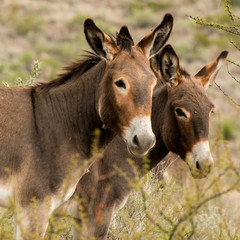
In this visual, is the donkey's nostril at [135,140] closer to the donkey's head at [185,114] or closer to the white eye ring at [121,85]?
the white eye ring at [121,85]

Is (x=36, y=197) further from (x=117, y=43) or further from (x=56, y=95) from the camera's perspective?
(x=117, y=43)

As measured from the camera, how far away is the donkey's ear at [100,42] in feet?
17.1

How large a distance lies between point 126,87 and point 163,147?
1358 mm

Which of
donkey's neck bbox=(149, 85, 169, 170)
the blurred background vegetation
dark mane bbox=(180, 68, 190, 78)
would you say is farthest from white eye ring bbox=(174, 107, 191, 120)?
the blurred background vegetation

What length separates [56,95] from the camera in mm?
5531

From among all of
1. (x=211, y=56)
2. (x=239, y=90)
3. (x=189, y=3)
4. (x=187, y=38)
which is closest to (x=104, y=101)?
(x=239, y=90)

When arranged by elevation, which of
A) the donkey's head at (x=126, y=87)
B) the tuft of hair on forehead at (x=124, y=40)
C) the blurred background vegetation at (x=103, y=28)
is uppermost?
the tuft of hair on forehead at (x=124, y=40)

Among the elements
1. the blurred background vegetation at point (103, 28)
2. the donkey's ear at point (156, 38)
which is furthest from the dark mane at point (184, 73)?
the blurred background vegetation at point (103, 28)

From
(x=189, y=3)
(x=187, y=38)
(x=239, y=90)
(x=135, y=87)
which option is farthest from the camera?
(x=189, y=3)

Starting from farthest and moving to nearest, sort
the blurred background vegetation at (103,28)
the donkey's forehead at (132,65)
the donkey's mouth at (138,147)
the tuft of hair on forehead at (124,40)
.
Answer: the blurred background vegetation at (103,28) → the tuft of hair on forehead at (124,40) → the donkey's forehead at (132,65) → the donkey's mouth at (138,147)

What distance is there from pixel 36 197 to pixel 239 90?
17.0 meters

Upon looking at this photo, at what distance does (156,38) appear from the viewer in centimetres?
566

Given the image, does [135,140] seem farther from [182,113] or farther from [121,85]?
[182,113]

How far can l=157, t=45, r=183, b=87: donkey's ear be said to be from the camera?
20.2 feet
